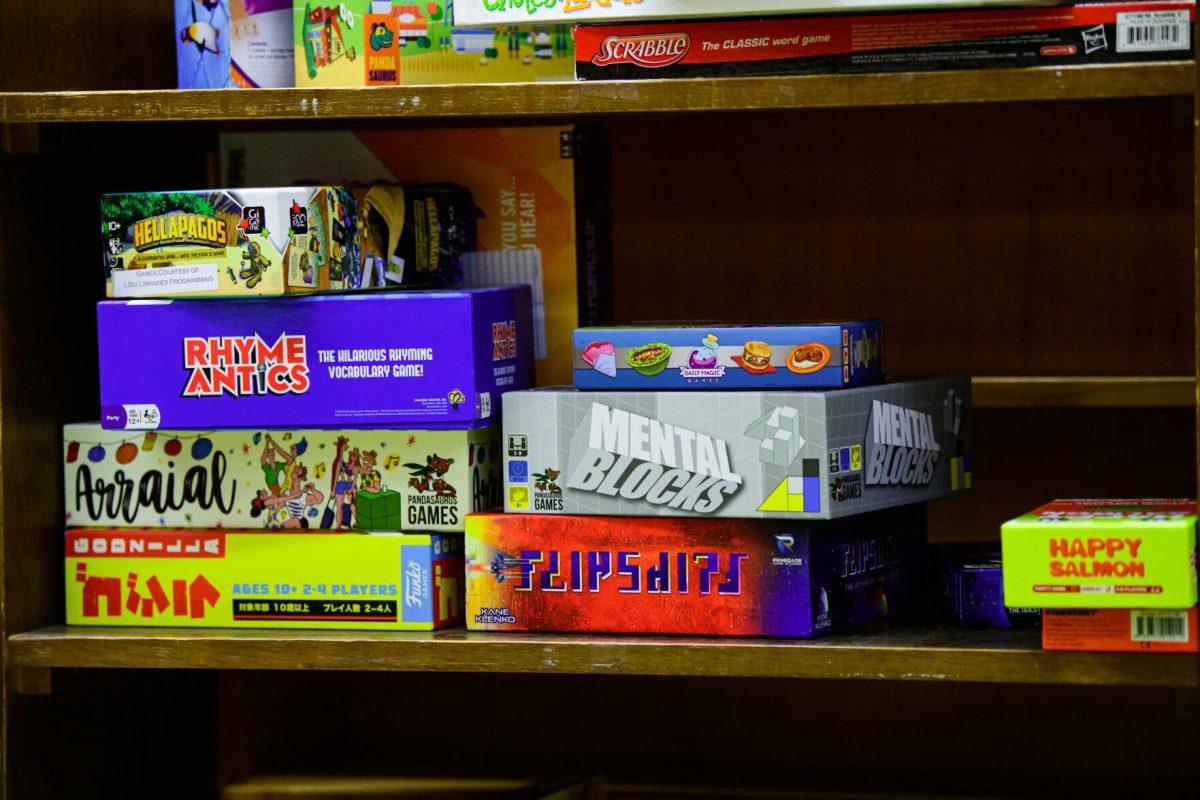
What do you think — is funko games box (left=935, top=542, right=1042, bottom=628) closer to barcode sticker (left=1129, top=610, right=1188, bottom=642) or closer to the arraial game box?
barcode sticker (left=1129, top=610, right=1188, bottom=642)

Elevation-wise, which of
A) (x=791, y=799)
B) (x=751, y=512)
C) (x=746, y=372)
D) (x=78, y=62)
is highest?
(x=78, y=62)

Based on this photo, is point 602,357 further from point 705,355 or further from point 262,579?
point 262,579

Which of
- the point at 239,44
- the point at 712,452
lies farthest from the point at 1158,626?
the point at 239,44

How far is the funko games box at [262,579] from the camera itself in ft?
5.54

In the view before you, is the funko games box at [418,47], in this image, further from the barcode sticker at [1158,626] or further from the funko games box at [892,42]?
the barcode sticker at [1158,626]

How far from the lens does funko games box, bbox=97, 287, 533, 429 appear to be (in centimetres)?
165

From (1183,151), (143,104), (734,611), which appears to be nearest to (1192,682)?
(734,611)

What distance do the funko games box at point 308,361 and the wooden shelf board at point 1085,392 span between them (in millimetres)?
577

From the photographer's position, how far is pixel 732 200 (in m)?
2.05

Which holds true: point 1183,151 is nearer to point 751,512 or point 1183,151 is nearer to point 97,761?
point 751,512

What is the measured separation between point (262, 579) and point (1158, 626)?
0.90m

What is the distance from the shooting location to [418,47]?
5.73 ft

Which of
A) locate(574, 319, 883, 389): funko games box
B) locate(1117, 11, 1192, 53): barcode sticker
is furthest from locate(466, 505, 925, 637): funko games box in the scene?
locate(1117, 11, 1192, 53): barcode sticker

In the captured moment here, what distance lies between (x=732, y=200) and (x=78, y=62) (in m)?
0.79
